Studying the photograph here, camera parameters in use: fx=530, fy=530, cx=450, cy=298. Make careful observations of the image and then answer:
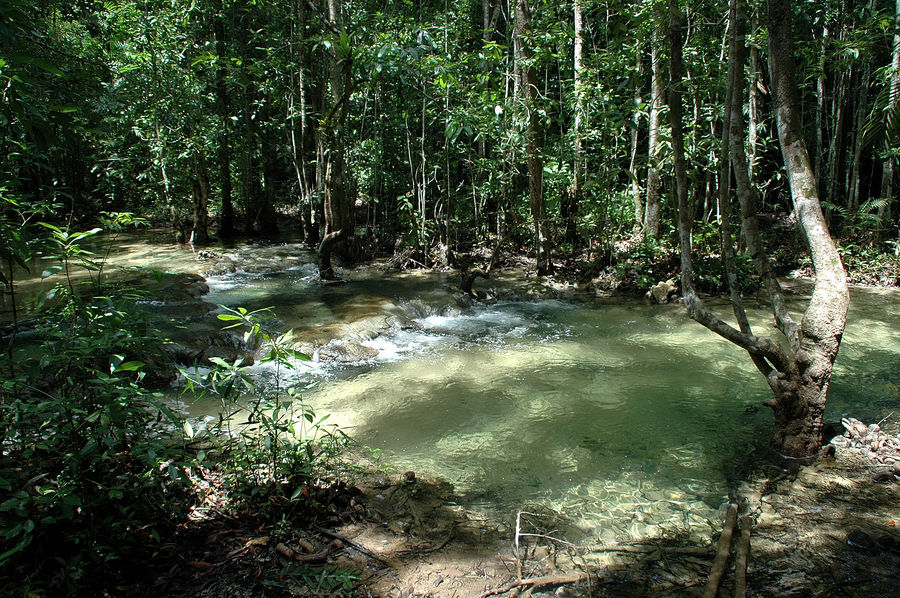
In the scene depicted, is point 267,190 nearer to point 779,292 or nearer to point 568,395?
point 568,395

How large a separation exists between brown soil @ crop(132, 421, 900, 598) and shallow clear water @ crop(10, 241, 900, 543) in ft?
0.91

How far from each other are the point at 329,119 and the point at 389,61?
11.0ft

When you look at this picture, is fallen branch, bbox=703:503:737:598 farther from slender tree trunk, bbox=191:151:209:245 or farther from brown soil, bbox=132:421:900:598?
slender tree trunk, bbox=191:151:209:245

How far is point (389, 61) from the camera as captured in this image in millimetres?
6910

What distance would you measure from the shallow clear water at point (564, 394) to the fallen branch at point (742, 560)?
338mm

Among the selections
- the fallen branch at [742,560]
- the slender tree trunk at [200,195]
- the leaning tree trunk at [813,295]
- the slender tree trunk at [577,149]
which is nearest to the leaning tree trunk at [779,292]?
the leaning tree trunk at [813,295]

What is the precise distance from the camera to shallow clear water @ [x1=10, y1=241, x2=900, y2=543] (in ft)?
13.3

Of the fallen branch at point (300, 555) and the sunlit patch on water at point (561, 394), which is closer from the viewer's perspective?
the fallen branch at point (300, 555)

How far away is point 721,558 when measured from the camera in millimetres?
2943

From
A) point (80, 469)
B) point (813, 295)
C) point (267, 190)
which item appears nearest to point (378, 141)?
point (267, 190)

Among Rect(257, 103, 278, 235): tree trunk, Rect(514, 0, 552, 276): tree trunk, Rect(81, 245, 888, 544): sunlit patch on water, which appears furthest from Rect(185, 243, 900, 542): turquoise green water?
Rect(257, 103, 278, 235): tree trunk

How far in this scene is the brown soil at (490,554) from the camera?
8.95 feet

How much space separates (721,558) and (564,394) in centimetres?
310

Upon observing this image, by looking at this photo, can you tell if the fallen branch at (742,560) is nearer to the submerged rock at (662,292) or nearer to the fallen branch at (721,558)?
the fallen branch at (721,558)
